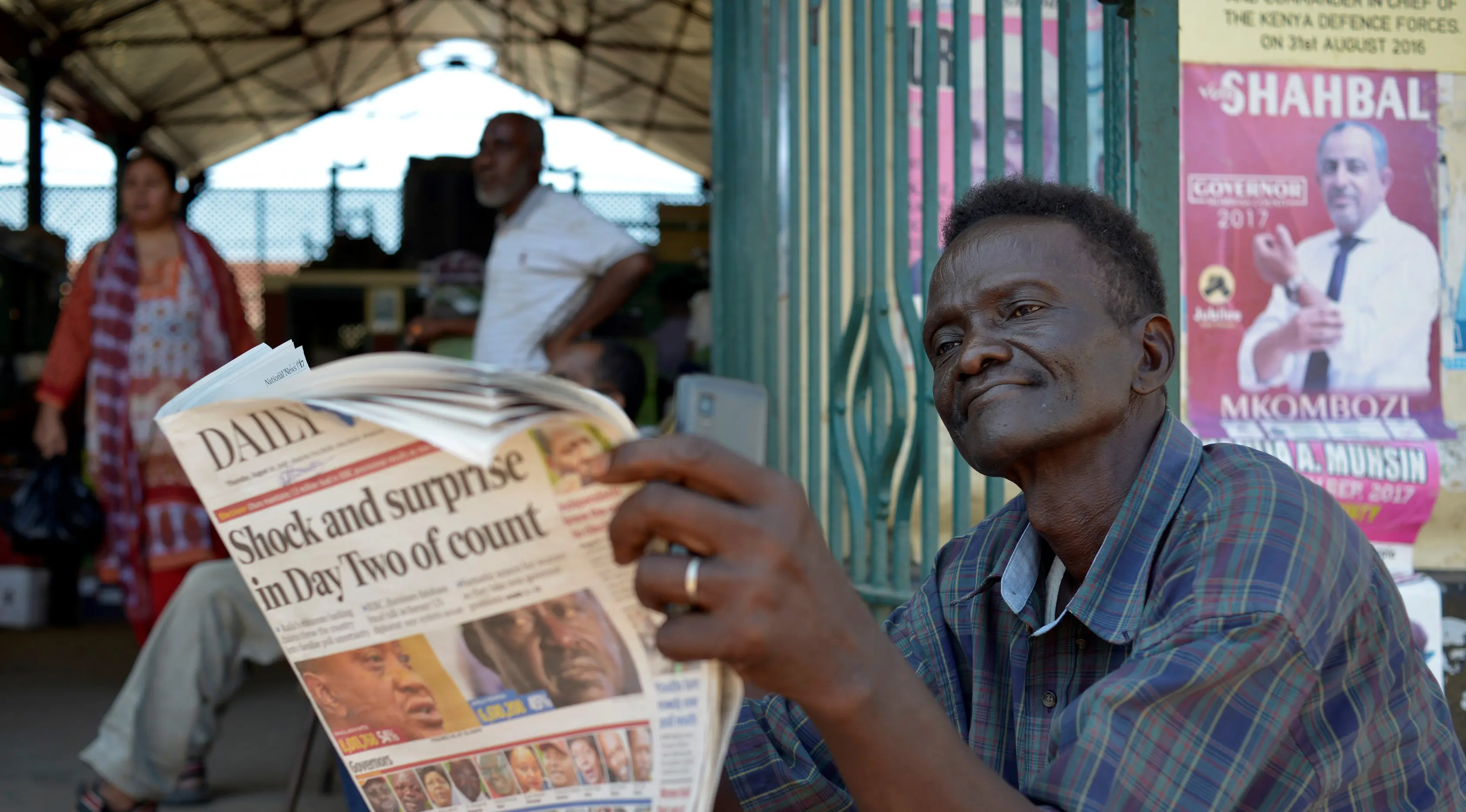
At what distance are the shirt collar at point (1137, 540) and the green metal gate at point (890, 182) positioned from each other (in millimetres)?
738

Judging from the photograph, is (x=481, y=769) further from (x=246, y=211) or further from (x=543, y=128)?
(x=246, y=211)

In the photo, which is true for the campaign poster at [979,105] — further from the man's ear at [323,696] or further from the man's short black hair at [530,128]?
the man's ear at [323,696]

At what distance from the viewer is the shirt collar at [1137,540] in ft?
3.46

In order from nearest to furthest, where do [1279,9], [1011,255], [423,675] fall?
[423,675]
[1011,255]
[1279,9]

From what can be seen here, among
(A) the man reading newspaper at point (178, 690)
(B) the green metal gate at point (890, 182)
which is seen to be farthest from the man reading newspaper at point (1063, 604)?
(A) the man reading newspaper at point (178, 690)

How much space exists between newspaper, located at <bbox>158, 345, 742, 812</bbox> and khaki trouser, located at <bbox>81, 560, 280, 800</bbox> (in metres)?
2.13

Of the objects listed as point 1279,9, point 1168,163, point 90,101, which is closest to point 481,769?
point 1168,163

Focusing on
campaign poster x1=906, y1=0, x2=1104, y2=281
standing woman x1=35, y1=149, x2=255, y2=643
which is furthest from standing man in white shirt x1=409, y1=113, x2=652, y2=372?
campaign poster x1=906, y1=0, x2=1104, y2=281

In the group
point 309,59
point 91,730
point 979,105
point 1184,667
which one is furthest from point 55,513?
point 309,59

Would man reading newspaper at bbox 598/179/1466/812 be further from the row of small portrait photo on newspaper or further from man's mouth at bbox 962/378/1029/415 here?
the row of small portrait photo on newspaper

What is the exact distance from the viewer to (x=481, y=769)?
88 cm

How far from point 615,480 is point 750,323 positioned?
265 cm

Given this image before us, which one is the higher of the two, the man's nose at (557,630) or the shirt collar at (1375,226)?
the shirt collar at (1375,226)

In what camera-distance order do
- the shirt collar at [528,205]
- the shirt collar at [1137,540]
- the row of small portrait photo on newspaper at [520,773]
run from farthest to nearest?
the shirt collar at [528,205]
the shirt collar at [1137,540]
the row of small portrait photo on newspaper at [520,773]
